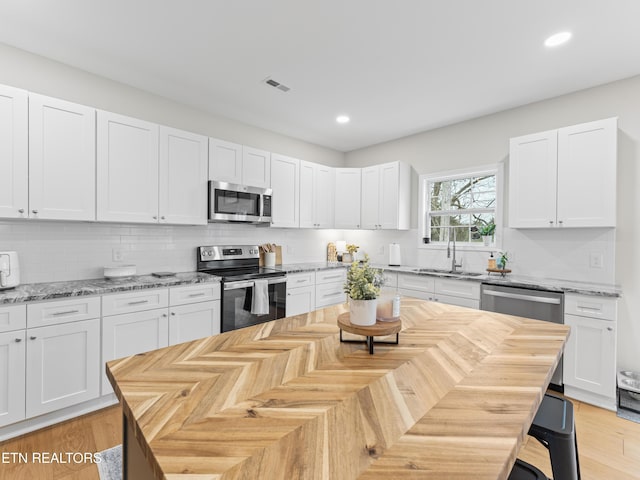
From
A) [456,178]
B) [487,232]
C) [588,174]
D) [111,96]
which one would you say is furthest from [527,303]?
[111,96]

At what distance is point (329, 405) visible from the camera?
849mm

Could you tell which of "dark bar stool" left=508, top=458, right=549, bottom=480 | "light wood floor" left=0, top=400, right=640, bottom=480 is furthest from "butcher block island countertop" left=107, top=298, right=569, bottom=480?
"light wood floor" left=0, top=400, right=640, bottom=480

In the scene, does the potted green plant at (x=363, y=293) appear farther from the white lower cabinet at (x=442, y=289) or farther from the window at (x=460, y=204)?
the window at (x=460, y=204)

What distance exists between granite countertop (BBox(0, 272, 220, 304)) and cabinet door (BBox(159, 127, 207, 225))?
1.99 feet

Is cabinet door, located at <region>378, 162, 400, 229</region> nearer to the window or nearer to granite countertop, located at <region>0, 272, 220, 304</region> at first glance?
the window

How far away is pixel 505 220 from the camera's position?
11.8 feet

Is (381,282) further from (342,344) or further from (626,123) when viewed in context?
(626,123)

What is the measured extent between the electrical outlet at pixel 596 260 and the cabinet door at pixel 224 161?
3.63 m

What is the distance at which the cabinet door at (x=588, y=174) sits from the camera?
2.69 meters

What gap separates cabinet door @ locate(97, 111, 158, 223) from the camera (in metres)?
2.63

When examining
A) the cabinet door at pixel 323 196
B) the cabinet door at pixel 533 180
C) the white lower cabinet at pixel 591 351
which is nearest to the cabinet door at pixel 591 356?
the white lower cabinet at pixel 591 351

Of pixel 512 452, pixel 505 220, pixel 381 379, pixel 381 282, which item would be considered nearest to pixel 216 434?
pixel 381 379

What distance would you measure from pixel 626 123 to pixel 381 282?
10.3 feet

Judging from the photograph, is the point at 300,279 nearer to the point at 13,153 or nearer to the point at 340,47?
the point at 340,47
